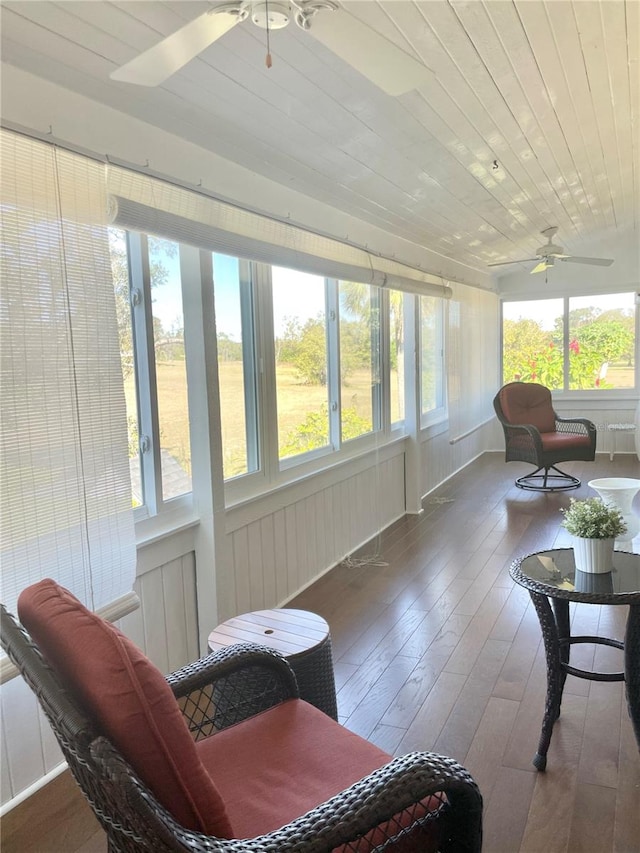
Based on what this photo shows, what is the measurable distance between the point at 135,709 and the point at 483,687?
1915 millimetres

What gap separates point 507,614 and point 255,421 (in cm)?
162

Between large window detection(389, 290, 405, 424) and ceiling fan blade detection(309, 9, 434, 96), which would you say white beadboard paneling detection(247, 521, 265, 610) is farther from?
ceiling fan blade detection(309, 9, 434, 96)

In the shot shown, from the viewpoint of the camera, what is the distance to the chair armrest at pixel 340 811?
91cm

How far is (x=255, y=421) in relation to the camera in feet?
10.5

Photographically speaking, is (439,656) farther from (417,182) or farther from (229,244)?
(417,182)

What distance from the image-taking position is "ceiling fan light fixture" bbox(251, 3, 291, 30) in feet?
4.74

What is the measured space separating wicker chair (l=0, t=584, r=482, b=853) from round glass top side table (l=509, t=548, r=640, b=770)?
86cm

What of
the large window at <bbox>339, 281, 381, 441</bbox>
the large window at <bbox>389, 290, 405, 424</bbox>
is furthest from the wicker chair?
the large window at <bbox>389, 290, 405, 424</bbox>

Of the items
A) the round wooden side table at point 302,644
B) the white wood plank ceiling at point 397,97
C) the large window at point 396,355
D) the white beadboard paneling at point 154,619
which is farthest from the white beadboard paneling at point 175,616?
the large window at point 396,355

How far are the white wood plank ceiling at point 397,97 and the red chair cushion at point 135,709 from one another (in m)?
1.45

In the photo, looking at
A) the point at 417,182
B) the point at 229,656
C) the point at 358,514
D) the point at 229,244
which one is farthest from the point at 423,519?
the point at 229,656

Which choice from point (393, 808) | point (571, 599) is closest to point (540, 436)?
point (571, 599)

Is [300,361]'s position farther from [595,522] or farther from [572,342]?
[572,342]

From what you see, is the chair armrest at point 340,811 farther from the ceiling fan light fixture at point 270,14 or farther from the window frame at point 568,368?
the window frame at point 568,368
